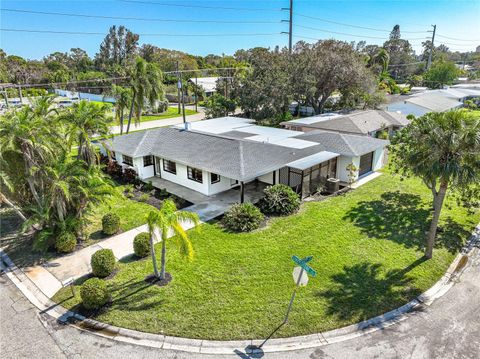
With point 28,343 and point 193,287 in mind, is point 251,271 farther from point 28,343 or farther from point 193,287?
point 28,343

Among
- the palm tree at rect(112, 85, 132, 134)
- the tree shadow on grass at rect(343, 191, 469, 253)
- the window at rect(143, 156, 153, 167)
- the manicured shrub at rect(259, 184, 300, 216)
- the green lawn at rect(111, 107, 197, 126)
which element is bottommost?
the tree shadow on grass at rect(343, 191, 469, 253)

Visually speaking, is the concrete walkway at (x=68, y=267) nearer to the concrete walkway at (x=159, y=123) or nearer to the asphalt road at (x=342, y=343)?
the asphalt road at (x=342, y=343)

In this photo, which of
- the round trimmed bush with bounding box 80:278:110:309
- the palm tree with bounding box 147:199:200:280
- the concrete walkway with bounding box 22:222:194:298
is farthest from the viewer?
the concrete walkway with bounding box 22:222:194:298

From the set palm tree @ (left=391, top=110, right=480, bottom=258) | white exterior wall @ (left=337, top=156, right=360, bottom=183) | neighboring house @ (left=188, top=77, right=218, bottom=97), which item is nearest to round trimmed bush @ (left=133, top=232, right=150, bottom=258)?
palm tree @ (left=391, top=110, right=480, bottom=258)

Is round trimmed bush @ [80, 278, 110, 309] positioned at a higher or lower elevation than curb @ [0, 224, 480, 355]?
higher

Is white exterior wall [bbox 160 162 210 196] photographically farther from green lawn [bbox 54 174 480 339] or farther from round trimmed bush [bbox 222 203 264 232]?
green lawn [bbox 54 174 480 339]

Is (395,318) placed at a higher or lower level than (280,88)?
lower

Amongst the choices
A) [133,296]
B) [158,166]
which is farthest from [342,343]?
[158,166]

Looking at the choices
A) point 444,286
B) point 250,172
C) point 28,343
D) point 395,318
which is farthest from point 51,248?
point 444,286
